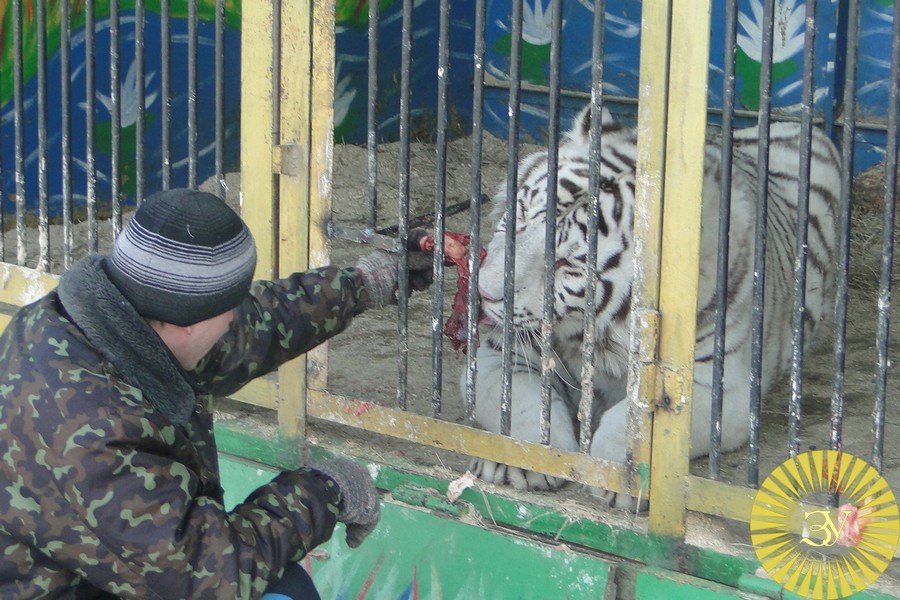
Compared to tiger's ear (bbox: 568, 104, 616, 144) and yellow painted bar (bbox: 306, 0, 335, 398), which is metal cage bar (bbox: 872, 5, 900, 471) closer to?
tiger's ear (bbox: 568, 104, 616, 144)

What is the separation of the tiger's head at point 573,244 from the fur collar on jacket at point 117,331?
46.0 inches

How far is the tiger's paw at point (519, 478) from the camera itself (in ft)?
9.37

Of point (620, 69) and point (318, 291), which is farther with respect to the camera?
point (620, 69)

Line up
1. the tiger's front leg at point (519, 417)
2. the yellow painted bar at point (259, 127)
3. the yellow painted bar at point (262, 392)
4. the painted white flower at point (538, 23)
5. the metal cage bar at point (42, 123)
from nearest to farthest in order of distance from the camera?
the tiger's front leg at point (519, 417) → the yellow painted bar at point (259, 127) → the yellow painted bar at point (262, 392) → the metal cage bar at point (42, 123) → the painted white flower at point (538, 23)

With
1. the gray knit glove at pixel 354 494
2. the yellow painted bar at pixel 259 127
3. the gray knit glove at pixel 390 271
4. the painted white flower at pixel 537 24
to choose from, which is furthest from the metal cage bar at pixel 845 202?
the painted white flower at pixel 537 24

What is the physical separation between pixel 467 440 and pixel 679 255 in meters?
0.73

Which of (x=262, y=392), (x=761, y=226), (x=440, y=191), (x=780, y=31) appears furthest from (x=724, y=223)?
(x=780, y=31)

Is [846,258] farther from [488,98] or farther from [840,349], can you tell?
[488,98]

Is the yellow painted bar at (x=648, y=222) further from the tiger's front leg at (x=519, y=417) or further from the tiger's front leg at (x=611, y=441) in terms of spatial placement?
the tiger's front leg at (x=519, y=417)

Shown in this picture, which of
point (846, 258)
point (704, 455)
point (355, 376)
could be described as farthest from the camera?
point (355, 376)

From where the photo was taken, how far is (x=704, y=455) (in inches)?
124

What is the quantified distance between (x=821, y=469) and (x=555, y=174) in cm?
86

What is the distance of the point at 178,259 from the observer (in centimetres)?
186

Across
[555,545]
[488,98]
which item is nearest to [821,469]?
[555,545]
